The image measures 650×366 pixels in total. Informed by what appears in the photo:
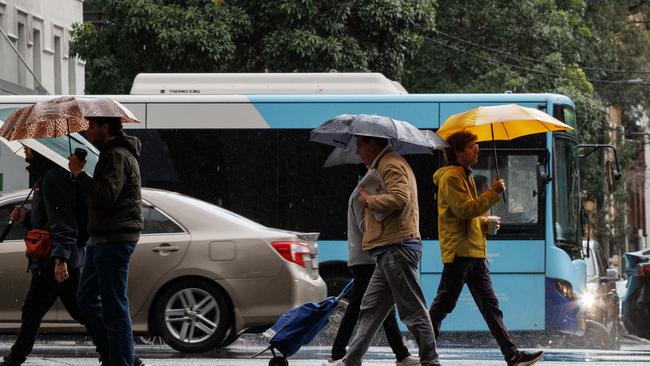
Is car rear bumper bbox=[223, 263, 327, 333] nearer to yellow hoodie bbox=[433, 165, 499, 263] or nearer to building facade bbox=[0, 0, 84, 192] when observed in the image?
yellow hoodie bbox=[433, 165, 499, 263]

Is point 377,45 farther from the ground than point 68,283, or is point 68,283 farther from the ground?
point 377,45

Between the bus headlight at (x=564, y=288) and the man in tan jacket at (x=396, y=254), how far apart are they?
6.69 meters

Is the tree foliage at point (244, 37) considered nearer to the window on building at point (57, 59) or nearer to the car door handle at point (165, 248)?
the car door handle at point (165, 248)

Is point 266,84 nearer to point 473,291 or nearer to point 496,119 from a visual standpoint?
point 496,119

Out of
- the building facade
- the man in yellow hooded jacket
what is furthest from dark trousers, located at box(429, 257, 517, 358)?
the building facade

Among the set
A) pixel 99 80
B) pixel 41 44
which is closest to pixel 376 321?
pixel 99 80

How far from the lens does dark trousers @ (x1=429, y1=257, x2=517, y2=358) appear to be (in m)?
10.7

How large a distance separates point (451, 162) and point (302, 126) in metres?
6.21

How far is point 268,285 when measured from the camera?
42.6 ft

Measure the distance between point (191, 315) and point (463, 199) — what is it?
3.51m

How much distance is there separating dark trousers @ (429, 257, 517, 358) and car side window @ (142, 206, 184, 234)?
321 centimetres

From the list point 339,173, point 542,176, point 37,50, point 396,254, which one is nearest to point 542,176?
point 542,176

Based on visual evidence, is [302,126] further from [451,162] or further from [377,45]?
[377,45]

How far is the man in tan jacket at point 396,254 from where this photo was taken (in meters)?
9.82
